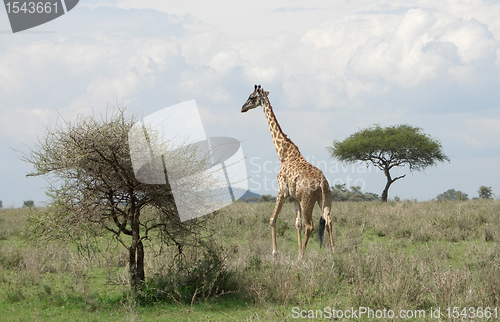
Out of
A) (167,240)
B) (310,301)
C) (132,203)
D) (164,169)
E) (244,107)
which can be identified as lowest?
(310,301)

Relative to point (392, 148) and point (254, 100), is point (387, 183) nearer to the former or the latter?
point (392, 148)

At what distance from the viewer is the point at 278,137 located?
11.5 meters

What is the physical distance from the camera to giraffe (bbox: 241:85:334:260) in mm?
10031

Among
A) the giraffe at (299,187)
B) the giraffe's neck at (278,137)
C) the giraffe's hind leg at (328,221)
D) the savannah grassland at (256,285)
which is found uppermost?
the giraffe's neck at (278,137)

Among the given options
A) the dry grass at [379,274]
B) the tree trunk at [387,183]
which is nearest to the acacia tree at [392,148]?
the tree trunk at [387,183]

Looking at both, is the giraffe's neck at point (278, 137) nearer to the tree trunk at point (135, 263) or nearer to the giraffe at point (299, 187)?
the giraffe at point (299, 187)

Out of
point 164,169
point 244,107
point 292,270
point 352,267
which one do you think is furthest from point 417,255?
point 164,169

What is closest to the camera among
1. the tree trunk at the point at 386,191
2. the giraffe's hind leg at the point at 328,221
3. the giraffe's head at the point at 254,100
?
the giraffe's hind leg at the point at 328,221

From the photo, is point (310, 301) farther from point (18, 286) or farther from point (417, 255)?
point (18, 286)

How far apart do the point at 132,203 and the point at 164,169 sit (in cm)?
83

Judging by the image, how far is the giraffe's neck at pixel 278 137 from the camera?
11.3m

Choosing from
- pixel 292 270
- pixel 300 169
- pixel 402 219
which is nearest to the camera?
pixel 292 270

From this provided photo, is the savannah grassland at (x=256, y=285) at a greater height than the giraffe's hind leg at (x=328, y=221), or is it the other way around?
the giraffe's hind leg at (x=328, y=221)

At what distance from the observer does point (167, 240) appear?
8570mm
